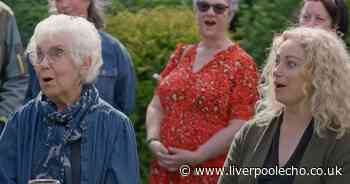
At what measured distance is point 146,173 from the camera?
10078 mm

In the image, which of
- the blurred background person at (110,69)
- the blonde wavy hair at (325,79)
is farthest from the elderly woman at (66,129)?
the blurred background person at (110,69)

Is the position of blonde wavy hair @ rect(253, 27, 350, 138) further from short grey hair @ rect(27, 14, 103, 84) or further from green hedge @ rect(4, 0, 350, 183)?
green hedge @ rect(4, 0, 350, 183)

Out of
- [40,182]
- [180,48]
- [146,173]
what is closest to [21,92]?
[180,48]

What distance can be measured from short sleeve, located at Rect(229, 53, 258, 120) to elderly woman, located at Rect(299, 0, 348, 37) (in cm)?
44

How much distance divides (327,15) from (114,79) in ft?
4.68

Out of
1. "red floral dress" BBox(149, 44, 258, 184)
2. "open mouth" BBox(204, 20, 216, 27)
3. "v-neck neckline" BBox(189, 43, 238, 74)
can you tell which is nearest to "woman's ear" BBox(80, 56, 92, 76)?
"red floral dress" BBox(149, 44, 258, 184)

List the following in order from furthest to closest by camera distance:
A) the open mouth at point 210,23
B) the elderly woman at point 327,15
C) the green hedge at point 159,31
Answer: the green hedge at point 159,31 → the open mouth at point 210,23 → the elderly woman at point 327,15

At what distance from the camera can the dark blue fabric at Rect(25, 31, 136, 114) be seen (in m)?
8.62

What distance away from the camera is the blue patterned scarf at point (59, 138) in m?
6.81

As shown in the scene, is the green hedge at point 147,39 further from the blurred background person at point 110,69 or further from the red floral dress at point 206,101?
the red floral dress at point 206,101

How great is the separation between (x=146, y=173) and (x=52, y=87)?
10.9 feet

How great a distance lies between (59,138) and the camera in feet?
22.4

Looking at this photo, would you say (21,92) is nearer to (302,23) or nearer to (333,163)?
(302,23)

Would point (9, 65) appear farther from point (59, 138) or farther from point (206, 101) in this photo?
point (59, 138)
